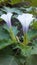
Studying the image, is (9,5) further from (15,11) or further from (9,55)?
(9,55)

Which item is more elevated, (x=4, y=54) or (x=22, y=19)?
(x=22, y=19)

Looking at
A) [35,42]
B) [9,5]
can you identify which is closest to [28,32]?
[35,42]

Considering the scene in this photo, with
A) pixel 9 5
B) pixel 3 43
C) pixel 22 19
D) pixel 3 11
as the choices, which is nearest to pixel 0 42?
pixel 3 43

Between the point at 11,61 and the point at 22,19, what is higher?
the point at 22,19

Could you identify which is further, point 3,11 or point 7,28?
point 3,11

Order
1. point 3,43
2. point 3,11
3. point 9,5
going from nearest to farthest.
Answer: point 3,43, point 3,11, point 9,5

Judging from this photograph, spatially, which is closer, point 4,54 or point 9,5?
point 4,54

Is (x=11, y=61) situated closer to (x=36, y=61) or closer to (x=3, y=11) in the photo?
(x=36, y=61)

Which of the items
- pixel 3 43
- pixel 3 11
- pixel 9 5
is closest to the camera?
pixel 3 43
